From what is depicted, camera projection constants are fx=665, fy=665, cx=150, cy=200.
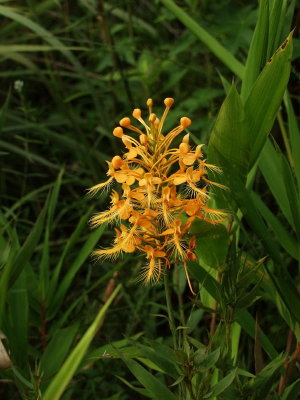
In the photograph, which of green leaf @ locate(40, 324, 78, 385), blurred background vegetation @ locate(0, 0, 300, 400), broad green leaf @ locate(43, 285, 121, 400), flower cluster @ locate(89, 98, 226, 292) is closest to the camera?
flower cluster @ locate(89, 98, 226, 292)

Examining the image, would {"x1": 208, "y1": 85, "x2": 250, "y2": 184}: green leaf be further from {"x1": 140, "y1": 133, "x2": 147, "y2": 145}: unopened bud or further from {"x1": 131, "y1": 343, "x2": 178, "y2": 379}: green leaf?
{"x1": 131, "y1": 343, "x2": 178, "y2": 379}: green leaf

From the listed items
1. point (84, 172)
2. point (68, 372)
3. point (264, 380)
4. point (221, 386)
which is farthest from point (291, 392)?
point (84, 172)

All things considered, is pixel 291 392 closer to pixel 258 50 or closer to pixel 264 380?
pixel 264 380

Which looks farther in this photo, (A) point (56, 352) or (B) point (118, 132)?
(A) point (56, 352)

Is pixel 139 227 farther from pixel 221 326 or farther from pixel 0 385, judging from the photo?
pixel 0 385

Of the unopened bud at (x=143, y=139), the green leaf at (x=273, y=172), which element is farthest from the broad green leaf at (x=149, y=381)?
the green leaf at (x=273, y=172)

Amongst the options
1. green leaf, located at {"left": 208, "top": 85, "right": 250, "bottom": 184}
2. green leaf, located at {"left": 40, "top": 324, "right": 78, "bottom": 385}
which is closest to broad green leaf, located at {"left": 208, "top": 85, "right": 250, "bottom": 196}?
green leaf, located at {"left": 208, "top": 85, "right": 250, "bottom": 184}

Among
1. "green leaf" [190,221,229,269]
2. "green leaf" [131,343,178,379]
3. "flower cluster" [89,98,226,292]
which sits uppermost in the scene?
"flower cluster" [89,98,226,292]
